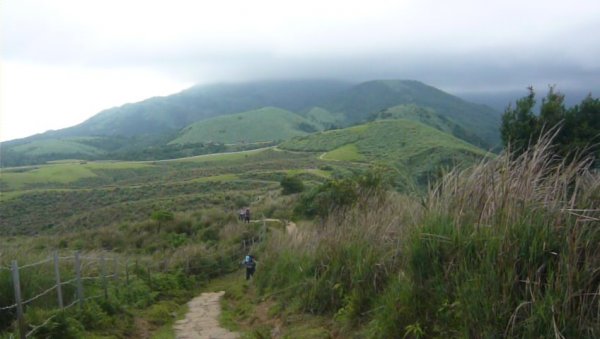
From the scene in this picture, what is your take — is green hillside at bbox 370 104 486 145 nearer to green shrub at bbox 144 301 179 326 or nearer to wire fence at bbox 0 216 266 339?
wire fence at bbox 0 216 266 339

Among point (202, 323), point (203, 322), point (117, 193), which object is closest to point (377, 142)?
point (117, 193)

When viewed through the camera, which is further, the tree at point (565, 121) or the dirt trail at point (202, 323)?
the tree at point (565, 121)

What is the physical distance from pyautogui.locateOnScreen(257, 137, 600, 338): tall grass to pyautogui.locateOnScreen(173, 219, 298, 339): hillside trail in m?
4.01

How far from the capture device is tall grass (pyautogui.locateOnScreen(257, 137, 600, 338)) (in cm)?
373

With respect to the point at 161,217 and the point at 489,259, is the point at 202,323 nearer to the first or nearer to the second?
the point at 489,259

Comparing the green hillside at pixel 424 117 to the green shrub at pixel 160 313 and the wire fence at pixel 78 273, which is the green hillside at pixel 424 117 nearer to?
the wire fence at pixel 78 273

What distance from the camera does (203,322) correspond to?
1145cm

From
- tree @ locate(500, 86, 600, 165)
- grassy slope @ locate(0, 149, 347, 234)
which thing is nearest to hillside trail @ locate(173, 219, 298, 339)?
tree @ locate(500, 86, 600, 165)

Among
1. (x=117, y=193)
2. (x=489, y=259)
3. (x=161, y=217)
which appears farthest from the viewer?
(x=117, y=193)

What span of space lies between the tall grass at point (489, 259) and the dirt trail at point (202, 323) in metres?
4.01

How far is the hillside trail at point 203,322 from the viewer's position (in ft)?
31.7

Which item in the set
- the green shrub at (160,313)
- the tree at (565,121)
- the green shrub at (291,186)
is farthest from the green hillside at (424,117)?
the green shrub at (160,313)

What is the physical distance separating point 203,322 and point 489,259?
346 inches

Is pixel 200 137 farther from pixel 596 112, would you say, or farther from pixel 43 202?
pixel 596 112
